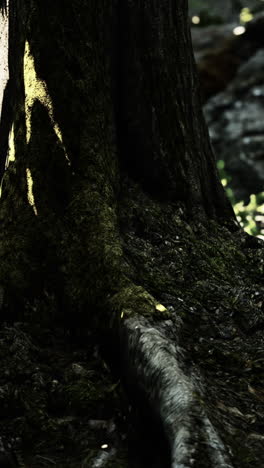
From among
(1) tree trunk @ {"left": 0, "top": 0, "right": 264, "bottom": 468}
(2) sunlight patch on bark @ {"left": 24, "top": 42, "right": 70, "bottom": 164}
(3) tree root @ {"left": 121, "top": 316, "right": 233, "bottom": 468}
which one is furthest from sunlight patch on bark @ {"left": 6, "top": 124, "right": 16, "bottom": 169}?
(3) tree root @ {"left": 121, "top": 316, "right": 233, "bottom": 468}

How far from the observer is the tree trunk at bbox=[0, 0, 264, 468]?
117 inches

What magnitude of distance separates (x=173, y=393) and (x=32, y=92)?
2155 millimetres

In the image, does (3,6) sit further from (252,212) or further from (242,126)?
(242,126)

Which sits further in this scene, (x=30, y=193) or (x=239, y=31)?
(x=239, y=31)

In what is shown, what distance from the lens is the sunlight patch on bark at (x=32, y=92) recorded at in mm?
3760

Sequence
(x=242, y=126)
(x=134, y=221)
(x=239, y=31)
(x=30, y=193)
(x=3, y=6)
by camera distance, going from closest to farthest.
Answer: (x=30, y=193), (x=134, y=221), (x=3, y=6), (x=242, y=126), (x=239, y=31)

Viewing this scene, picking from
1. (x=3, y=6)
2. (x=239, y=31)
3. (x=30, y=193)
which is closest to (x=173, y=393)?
(x=30, y=193)

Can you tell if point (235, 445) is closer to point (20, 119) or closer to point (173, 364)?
point (173, 364)

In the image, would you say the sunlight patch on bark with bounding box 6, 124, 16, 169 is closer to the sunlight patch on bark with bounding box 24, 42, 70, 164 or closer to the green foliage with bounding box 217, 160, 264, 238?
the sunlight patch on bark with bounding box 24, 42, 70, 164

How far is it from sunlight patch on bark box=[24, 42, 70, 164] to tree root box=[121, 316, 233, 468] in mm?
1329

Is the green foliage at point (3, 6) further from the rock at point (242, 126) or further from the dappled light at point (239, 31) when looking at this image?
the dappled light at point (239, 31)

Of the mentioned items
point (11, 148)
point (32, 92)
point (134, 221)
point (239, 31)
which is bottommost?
point (134, 221)

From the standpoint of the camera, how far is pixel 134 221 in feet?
13.5

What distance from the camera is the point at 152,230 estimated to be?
164 inches
